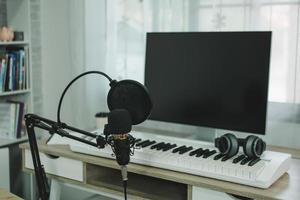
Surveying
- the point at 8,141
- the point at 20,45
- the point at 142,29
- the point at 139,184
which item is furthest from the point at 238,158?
the point at 20,45

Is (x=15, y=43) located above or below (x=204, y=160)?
above

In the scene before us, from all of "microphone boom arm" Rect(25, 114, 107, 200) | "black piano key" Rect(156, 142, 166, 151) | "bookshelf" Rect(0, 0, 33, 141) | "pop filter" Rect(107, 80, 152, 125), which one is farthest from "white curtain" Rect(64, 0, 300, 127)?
"microphone boom arm" Rect(25, 114, 107, 200)

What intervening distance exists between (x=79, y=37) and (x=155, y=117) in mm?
894

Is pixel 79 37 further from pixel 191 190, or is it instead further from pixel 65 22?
pixel 191 190

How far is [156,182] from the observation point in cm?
199

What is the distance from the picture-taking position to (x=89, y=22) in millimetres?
2760

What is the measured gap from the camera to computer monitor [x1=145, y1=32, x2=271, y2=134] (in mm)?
1872

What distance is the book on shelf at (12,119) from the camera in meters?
2.75

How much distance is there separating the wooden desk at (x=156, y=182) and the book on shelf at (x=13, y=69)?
2.19 ft

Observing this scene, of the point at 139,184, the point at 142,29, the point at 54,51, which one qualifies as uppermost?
the point at 142,29

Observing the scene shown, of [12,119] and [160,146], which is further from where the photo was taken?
[12,119]

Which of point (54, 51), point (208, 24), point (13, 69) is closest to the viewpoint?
point (208, 24)

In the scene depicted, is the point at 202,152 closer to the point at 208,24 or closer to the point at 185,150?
the point at 185,150

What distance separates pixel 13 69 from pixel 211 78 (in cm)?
131
